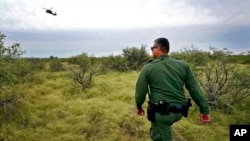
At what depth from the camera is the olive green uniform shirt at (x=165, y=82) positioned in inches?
213

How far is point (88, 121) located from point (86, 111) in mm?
924

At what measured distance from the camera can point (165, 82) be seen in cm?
539

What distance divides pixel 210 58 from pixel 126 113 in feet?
14.9

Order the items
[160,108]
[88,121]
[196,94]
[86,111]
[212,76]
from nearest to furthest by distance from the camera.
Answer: [160,108] → [196,94] → [88,121] → [86,111] → [212,76]

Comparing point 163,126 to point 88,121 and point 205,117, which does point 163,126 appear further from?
point 88,121

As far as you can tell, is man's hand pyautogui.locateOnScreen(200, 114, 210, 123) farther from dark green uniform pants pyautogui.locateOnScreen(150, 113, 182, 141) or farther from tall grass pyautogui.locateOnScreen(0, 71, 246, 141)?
tall grass pyautogui.locateOnScreen(0, 71, 246, 141)

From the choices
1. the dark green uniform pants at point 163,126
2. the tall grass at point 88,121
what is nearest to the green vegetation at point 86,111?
the tall grass at point 88,121

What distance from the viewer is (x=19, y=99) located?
13.5 m

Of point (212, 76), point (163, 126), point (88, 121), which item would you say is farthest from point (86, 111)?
point (163, 126)

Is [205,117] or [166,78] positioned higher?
[166,78]

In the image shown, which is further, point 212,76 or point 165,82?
point 212,76

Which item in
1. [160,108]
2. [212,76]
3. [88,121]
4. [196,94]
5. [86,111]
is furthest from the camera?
[212,76]

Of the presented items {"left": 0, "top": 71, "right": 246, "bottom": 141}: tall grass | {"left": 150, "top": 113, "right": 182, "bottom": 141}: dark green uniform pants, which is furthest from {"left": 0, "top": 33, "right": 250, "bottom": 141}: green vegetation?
{"left": 150, "top": 113, "right": 182, "bottom": 141}: dark green uniform pants

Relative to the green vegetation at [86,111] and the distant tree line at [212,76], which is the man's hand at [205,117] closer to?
the green vegetation at [86,111]
